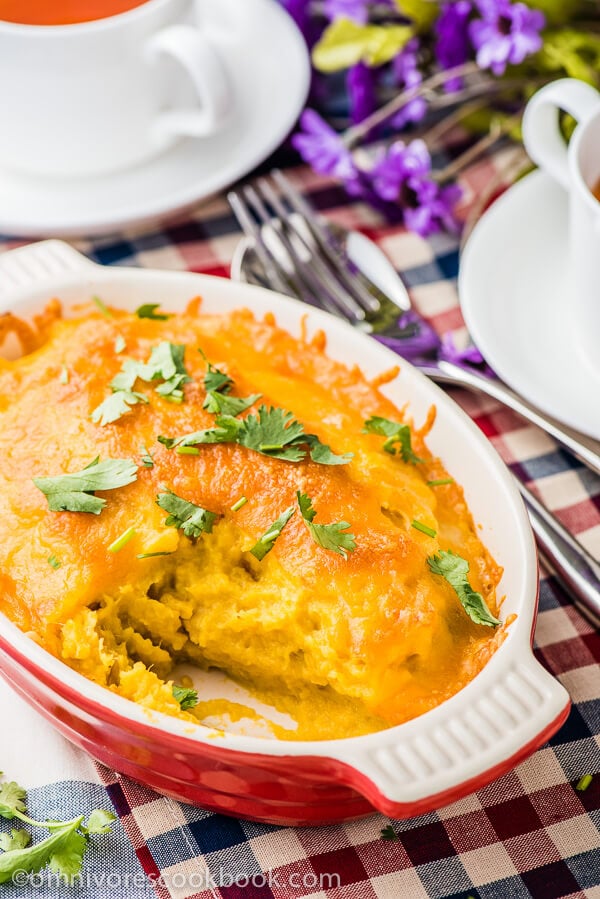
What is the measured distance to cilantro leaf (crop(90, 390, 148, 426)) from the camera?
83.3 inches

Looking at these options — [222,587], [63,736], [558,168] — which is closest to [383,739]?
[222,587]

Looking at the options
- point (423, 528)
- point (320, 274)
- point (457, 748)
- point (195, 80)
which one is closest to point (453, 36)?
point (195, 80)

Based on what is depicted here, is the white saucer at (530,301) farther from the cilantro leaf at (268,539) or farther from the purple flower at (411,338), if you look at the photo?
the cilantro leaf at (268,539)

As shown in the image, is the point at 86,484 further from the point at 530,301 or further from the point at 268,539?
the point at 530,301

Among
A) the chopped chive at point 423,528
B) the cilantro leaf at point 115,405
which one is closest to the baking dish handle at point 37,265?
the cilantro leaf at point 115,405

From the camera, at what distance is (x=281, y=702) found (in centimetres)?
203

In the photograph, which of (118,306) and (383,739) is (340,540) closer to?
(383,739)

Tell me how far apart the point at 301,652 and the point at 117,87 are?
73.3 inches

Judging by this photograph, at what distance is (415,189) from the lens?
3.20m

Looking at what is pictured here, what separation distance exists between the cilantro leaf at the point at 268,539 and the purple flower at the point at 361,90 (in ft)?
6.47

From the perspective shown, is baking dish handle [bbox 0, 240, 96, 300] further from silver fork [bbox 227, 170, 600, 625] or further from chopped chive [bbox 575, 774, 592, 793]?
chopped chive [bbox 575, 774, 592, 793]

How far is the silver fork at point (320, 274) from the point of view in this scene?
2602 millimetres

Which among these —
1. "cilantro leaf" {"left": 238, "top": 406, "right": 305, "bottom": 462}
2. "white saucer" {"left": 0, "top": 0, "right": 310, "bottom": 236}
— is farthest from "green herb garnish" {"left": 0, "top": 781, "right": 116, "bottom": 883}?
"white saucer" {"left": 0, "top": 0, "right": 310, "bottom": 236}

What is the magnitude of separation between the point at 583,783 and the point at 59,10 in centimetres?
253
